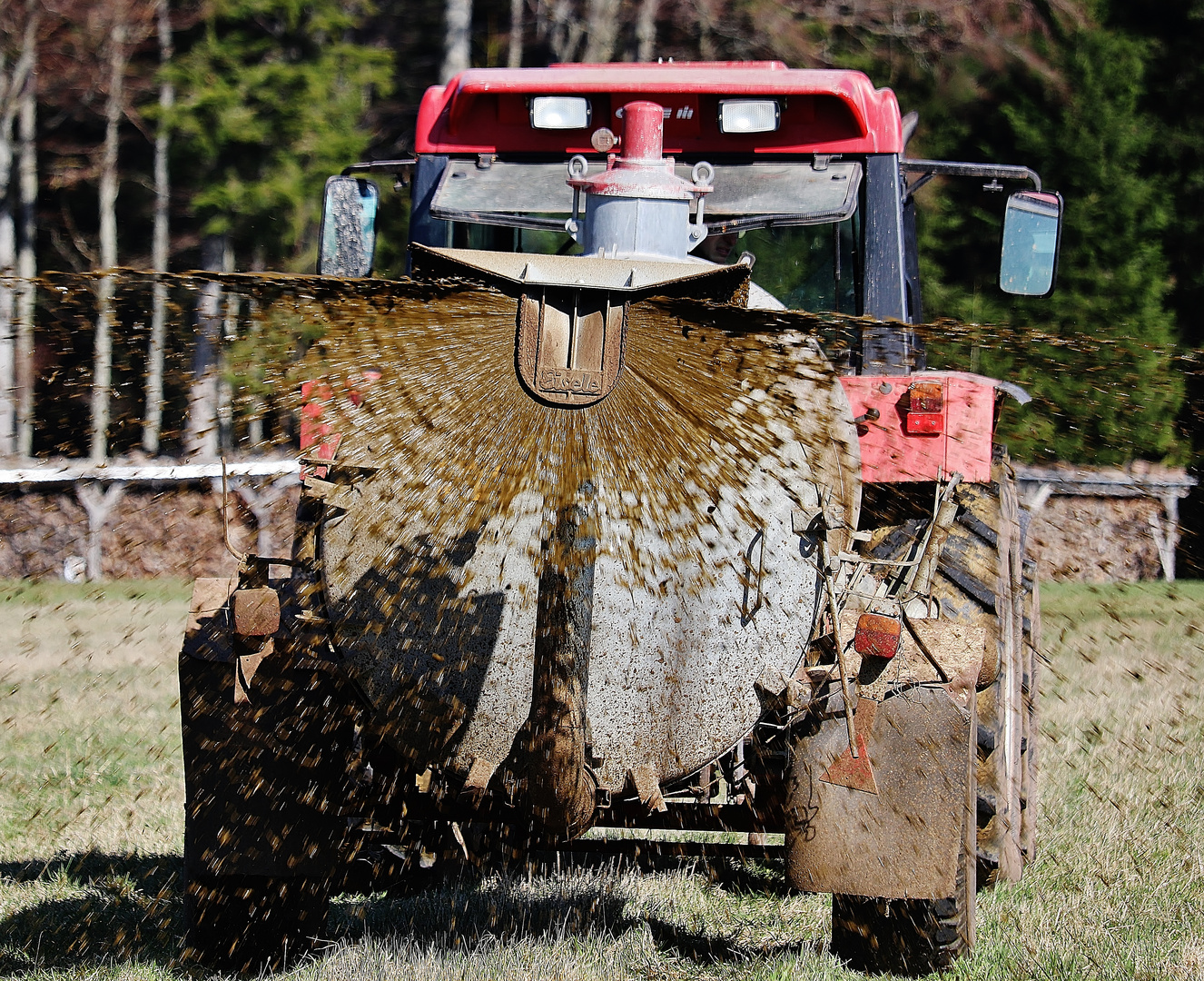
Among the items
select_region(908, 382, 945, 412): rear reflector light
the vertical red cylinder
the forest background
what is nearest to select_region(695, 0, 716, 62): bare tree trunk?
the forest background

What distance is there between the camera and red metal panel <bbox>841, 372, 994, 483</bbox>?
3.91m

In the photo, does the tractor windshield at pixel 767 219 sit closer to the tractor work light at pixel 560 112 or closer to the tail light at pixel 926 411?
the tractor work light at pixel 560 112

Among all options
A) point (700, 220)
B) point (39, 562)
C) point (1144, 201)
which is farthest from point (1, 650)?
point (1144, 201)

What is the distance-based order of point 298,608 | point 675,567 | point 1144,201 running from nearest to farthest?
1. point 675,567
2. point 298,608
3. point 1144,201

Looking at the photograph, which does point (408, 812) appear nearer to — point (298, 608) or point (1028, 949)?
point (298, 608)

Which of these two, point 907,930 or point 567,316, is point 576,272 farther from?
point 907,930

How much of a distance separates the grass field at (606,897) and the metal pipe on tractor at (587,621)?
38cm

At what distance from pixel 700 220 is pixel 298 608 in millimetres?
1768

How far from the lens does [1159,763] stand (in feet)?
20.2

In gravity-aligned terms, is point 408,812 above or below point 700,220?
below

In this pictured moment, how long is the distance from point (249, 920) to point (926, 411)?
228 cm

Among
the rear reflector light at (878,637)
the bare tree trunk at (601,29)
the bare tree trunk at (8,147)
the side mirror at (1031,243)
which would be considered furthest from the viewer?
the bare tree trunk at (601,29)

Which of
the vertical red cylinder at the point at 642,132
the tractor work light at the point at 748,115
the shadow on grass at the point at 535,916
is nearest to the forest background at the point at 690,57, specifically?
the tractor work light at the point at 748,115

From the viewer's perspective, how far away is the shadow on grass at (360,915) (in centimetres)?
406
